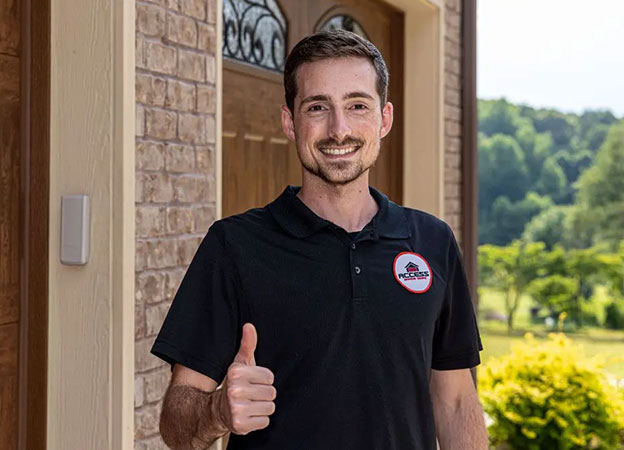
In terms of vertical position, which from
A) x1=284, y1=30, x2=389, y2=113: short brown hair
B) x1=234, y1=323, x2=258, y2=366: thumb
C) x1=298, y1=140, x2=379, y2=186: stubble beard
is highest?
x1=284, y1=30, x2=389, y2=113: short brown hair

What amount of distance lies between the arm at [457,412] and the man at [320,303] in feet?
0.36

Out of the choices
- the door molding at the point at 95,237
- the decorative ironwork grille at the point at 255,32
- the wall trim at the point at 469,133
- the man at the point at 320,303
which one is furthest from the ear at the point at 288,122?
the wall trim at the point at 469,133

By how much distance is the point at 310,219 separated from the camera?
66.7 inches

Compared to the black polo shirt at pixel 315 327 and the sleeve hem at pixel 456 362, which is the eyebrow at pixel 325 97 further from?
the sleeve hem at pixel 456 362

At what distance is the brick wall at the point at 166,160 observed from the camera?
99.0 inches

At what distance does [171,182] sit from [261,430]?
1.24 m

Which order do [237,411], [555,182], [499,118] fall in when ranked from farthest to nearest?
[499,118] → [555,182] → [237,411]

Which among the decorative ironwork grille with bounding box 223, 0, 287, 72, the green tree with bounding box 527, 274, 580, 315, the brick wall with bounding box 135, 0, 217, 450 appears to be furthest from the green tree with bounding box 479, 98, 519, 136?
the brick wall with bounding box 135, 0, 217, 450

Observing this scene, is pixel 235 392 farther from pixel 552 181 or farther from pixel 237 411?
pixel 552 181

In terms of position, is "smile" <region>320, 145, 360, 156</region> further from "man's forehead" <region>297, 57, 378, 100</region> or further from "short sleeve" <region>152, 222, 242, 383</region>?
"short sleeve" <region>152, 222, 242, 383</region>

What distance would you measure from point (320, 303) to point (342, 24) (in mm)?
3055

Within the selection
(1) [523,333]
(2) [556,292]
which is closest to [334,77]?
(1) [523,333]

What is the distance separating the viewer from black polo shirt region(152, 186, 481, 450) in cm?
159

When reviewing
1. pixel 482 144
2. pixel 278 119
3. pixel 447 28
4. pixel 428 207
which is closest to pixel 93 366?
pixel 278 119
